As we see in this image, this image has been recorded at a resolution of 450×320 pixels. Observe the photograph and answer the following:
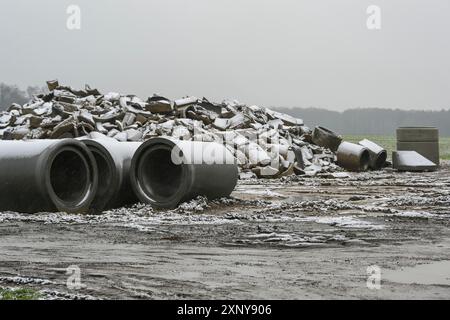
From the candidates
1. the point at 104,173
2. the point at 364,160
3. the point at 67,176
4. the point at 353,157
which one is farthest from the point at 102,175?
the point at 364,160

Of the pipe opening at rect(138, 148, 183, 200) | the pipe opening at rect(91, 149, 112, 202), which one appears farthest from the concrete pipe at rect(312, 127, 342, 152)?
the pipe opening at rect(91, 149, 112, 202)

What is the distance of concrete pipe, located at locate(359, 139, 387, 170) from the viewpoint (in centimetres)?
2653

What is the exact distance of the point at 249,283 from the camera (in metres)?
6.36

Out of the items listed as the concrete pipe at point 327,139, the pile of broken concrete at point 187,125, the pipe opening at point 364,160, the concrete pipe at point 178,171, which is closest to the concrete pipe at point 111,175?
the concrete pipe at point 178,171

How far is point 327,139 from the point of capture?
28094 millimetres

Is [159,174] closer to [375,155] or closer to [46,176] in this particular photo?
[46,176]

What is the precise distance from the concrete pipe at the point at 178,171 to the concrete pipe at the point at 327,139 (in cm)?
1473

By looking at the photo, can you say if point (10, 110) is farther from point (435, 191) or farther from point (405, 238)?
point (405, 238)

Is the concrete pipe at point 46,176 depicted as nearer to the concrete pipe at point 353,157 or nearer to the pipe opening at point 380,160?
the concrete pipe at point 353,157

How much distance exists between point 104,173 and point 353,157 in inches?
586

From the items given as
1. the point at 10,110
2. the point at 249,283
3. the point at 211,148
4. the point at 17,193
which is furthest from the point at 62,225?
the point at 10,110

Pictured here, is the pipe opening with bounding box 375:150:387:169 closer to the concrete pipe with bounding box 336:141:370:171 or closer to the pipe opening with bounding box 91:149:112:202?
the concrete pipe with bounding box 336:141:370:171

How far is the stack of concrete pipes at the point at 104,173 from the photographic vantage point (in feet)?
38.1

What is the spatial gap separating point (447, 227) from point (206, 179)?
4415 mm
